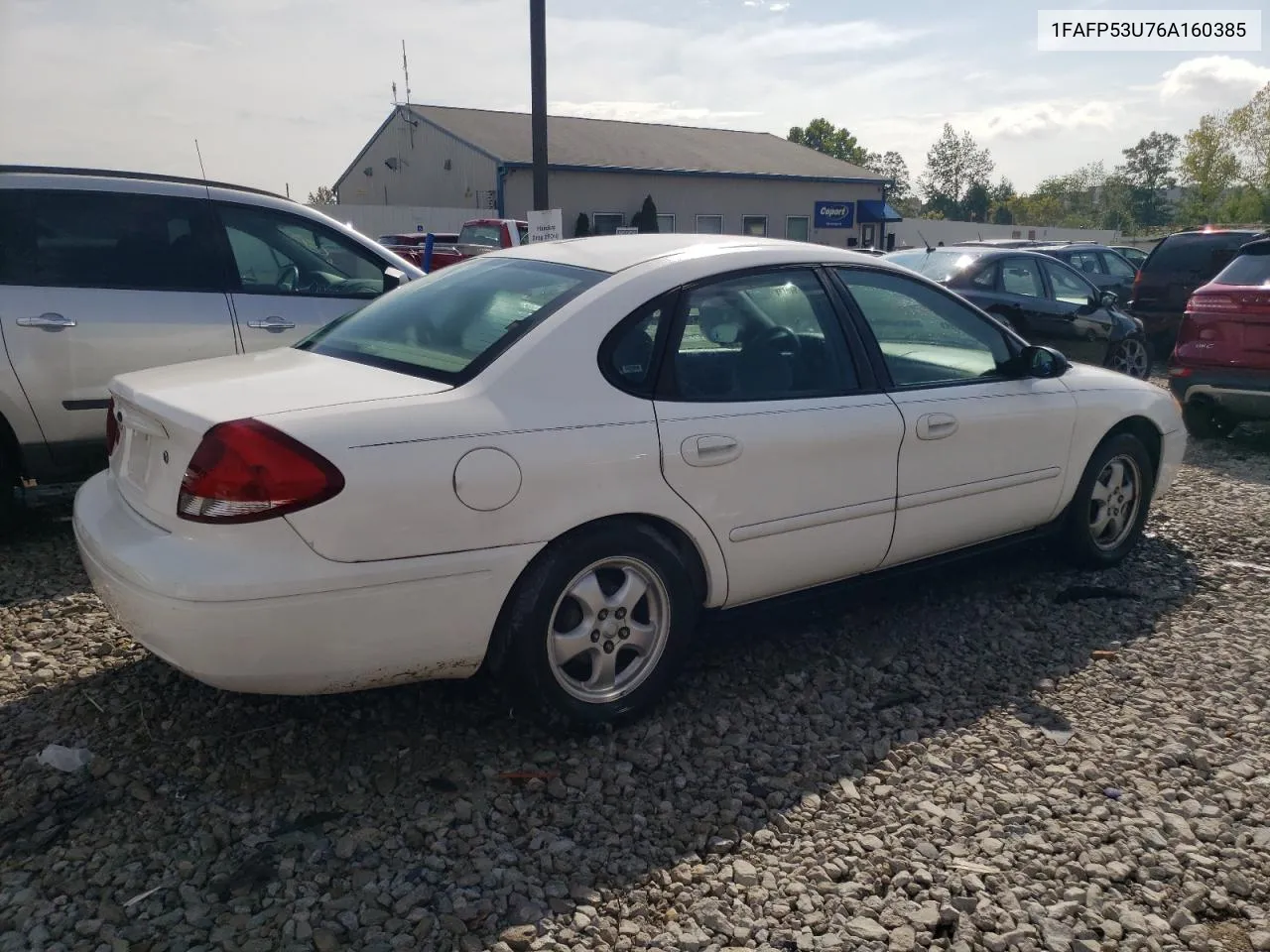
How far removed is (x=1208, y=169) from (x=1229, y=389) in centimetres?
6121

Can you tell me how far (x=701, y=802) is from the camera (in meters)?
3.02

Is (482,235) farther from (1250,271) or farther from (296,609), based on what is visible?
(296,609)

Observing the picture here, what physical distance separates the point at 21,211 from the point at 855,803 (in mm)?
4715

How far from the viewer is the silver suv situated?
498 cm

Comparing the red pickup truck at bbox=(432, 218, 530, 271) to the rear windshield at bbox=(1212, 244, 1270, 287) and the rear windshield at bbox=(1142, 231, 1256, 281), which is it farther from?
the rear windshield at bbox=(1212, 244, 1270, 287)

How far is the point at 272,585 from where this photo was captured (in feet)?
8.89

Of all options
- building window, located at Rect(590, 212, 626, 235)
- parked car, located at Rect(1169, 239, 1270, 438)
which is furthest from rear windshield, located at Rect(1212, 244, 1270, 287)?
building window, located at Rect(590, 212, 626, 235)

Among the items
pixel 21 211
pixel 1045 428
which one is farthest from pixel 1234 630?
pixel 21 211

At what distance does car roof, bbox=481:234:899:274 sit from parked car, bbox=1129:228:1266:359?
994cm

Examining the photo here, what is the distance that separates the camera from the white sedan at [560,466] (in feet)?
9.08

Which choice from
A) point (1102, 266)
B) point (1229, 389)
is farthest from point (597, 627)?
point (1102, 266)

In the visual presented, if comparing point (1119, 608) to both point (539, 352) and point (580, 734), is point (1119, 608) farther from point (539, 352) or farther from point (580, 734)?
point (539, 352)

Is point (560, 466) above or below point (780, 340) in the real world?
below

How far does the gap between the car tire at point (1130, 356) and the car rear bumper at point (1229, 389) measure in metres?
2.98
